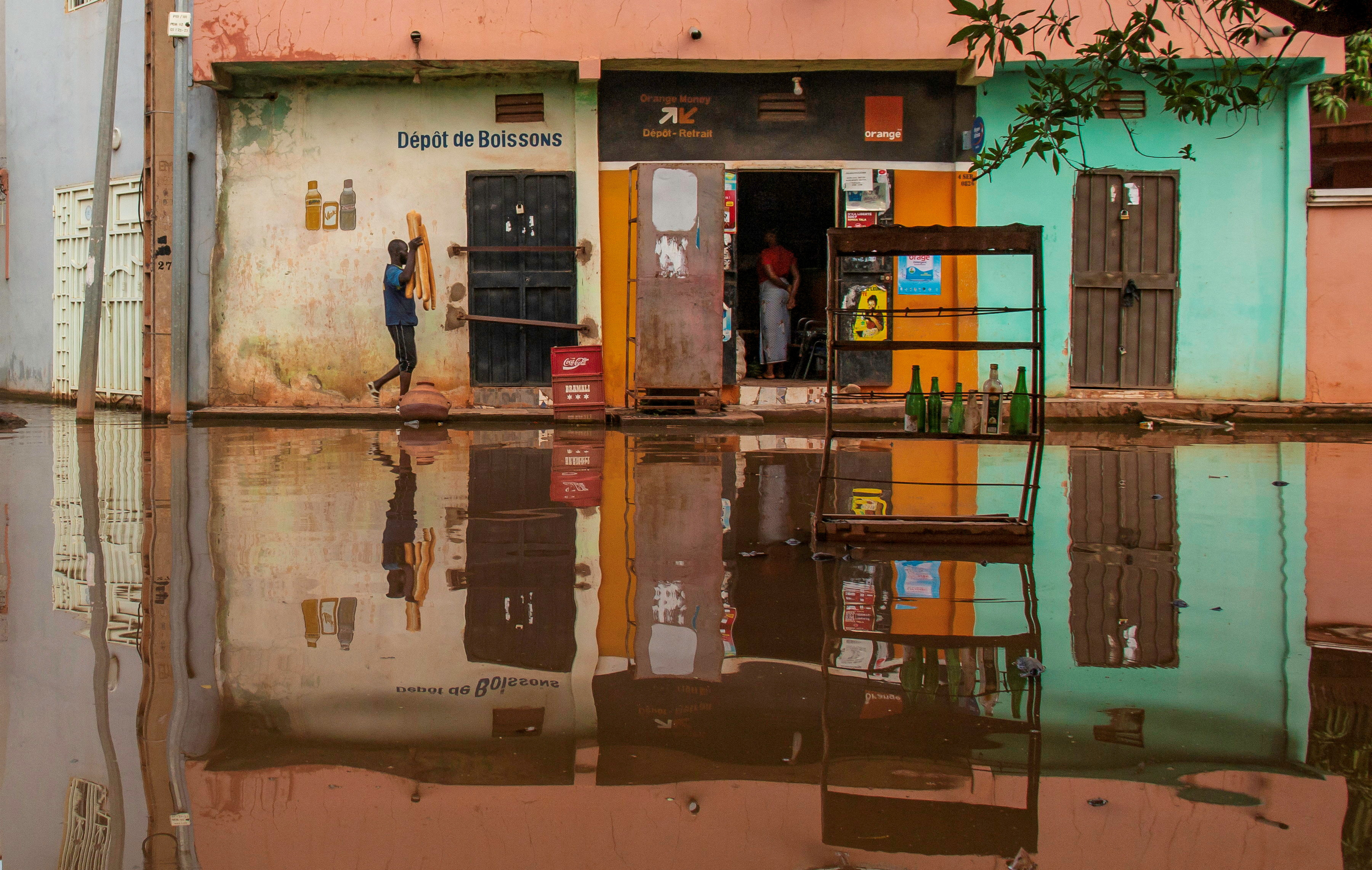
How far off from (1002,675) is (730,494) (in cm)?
348

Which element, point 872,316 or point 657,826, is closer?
point 657,826

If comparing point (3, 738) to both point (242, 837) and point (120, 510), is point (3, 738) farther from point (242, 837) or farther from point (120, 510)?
point (120, 510)

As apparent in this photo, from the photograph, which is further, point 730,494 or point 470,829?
point 730,494

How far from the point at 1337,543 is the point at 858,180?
8021 millimetres

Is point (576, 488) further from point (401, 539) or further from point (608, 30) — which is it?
point (608, 30)

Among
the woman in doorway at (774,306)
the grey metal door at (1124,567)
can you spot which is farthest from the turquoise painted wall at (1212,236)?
the grey metal door at (1124,567)

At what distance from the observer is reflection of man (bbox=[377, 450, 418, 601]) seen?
172 inches

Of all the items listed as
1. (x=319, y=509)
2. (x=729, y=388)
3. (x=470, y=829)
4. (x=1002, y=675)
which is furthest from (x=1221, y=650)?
(x=729, y=388)

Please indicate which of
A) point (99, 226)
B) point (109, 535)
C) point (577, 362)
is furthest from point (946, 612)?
point (99, 226)

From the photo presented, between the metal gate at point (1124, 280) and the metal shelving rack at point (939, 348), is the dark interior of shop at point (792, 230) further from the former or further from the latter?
the metal shelving rack at point (939, 348)

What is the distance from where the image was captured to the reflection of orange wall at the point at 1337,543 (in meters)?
4.11

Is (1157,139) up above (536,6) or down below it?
below

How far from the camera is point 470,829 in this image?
7.81 ft

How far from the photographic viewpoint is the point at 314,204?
41.7 feet
